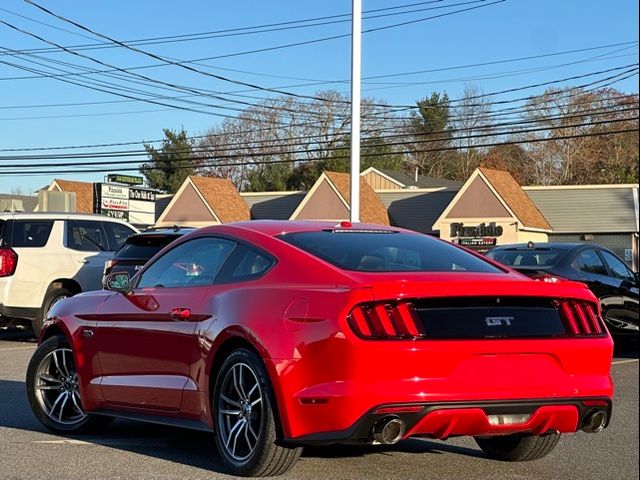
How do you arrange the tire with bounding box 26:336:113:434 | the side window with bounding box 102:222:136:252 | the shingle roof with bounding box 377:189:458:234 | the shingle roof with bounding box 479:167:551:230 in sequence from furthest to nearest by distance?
the shingle roof with bounding box 377:189:458:234 → the shingle roof with bounding box 479:167:551:230 → the side window with bounding box 102:222:136:252 → the tire with bounding box 26:336:113:434

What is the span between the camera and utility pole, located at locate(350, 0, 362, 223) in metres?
22.3

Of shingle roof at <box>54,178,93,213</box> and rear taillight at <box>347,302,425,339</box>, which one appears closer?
rear taillight at <box>347,302,425,339</box>

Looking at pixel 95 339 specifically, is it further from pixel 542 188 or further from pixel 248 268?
pixel 542 188

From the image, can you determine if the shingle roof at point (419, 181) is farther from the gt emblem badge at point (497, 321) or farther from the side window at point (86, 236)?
the gt emblem badge at point (497, 321)

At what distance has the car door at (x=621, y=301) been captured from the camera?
13172mm

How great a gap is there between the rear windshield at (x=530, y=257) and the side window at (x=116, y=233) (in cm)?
628

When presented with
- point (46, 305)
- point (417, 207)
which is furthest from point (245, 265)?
point (417, 207)

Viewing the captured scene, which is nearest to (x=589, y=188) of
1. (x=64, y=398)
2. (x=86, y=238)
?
(x=86, y=238)

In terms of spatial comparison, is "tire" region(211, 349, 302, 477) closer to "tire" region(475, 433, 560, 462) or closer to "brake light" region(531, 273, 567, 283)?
"tire" region(475, 433, 560, 462)

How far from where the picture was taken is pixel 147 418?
6.82m

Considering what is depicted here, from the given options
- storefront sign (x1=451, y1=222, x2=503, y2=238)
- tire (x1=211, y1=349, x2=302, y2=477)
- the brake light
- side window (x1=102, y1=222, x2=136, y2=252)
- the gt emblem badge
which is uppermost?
the brake light

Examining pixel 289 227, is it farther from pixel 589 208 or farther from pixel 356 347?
pixel 589 208

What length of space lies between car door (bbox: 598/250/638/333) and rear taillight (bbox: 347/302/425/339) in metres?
8.26

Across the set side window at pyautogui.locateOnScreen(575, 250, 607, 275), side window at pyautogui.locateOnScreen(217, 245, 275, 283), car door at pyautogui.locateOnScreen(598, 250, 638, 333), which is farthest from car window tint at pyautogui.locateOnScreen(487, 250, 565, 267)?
side window at pyautogui.locateOnScreen(217, 245, 275, 283)
